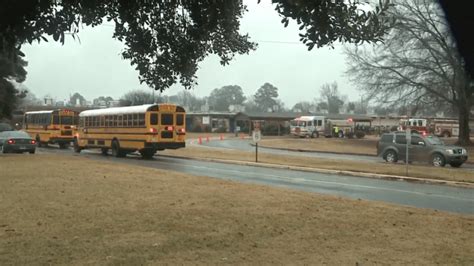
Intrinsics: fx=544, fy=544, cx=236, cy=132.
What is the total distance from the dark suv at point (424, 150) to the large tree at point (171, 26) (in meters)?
24.8

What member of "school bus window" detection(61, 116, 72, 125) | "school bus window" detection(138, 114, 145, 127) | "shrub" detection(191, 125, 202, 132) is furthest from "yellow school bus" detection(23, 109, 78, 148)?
"shrub" detection(191, 125, 202, 132)

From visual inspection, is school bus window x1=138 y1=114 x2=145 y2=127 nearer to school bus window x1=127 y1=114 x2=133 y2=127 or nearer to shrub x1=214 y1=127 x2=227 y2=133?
school bus window x1=127 y1=114 x2=133 y2=127

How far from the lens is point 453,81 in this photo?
45.2 m

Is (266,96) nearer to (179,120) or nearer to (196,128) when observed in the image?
(196,128)

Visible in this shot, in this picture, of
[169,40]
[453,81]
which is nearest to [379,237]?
[169,40]

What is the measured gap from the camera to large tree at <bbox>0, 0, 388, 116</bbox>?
4.21 metres

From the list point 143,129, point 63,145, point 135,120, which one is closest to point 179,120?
point 143,129

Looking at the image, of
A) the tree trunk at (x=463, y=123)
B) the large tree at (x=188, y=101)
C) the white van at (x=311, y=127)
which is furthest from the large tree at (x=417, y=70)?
the large tree at (x=188, y=101)

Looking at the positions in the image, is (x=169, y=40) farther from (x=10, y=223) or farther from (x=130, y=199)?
(x=130, y=199)

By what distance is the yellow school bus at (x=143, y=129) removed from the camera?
28.7m

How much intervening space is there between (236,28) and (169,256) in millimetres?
2928

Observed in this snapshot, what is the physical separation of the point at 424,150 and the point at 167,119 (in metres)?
13.9

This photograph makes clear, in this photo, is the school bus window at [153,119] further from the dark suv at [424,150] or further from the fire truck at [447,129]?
the fire truck at [447,129]

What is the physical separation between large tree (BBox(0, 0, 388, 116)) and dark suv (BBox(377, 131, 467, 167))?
977 inches
